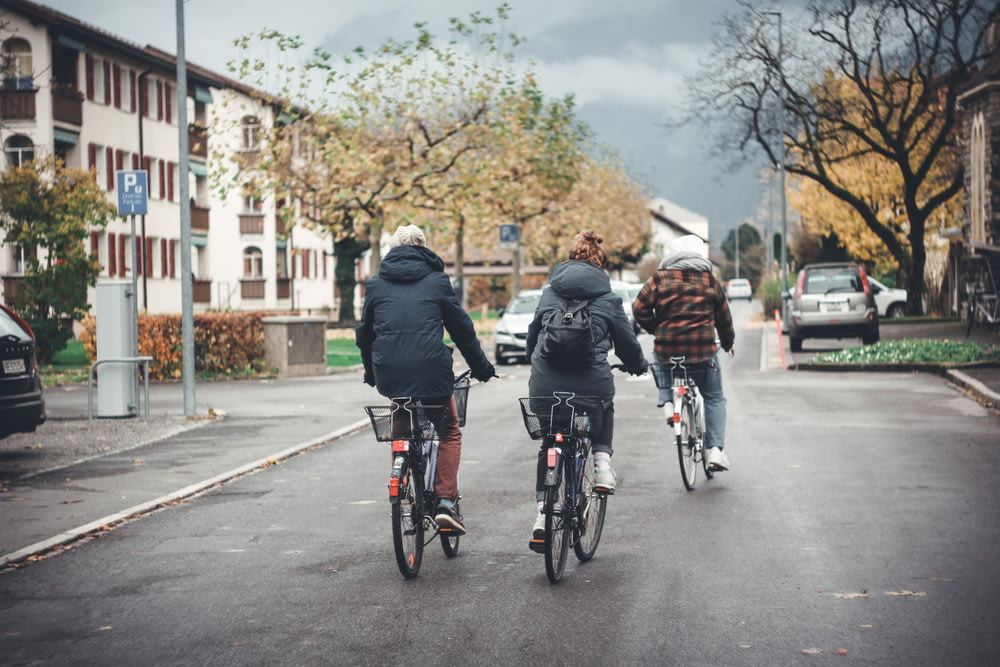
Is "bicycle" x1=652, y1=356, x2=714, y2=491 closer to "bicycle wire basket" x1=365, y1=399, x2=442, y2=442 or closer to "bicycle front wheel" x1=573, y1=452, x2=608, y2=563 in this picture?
"bicycle front wheel" x1=573, y1=452, x2=608, y2=563

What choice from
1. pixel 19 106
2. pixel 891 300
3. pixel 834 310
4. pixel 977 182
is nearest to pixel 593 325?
pixel 834 310

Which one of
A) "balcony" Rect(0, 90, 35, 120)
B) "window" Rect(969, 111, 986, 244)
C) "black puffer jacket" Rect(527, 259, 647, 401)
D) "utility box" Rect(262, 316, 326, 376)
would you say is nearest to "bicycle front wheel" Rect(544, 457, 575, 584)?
"black puffer jacket" Rect(527, 259, 647, 401)

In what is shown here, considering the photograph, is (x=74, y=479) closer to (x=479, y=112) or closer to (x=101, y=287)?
(x=101, y=287)

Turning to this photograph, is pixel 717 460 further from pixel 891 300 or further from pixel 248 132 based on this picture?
pixel 248 132

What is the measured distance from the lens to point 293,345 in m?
22.9

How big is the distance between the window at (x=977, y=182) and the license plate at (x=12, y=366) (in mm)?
25287

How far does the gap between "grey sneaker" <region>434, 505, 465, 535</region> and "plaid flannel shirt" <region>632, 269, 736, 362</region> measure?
316 centimetres

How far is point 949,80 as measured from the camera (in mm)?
39938

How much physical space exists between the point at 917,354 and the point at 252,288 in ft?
129

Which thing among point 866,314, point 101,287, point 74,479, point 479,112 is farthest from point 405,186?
point 74,479

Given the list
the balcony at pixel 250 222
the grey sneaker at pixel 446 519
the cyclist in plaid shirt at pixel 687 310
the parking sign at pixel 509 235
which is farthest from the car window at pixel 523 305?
the balcony at pixel 250 222

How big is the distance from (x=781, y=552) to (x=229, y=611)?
10.0 feet

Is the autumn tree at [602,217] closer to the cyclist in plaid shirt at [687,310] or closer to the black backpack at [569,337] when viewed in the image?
the cyclist in plaid shirt at [687,310]

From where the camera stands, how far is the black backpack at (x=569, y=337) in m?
6.87
